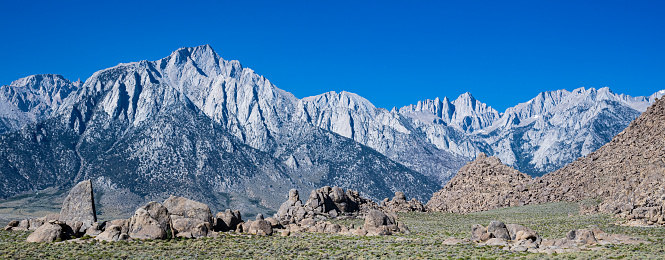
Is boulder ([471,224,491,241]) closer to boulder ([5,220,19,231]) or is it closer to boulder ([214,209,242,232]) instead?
boulder ([214,209,242,232])

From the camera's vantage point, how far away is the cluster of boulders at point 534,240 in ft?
154

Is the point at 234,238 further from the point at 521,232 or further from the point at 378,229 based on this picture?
the point at 521,232

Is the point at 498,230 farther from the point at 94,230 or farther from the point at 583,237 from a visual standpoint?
the point at 94,230

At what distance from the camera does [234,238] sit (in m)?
61.6

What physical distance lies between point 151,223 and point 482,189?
86243 mm

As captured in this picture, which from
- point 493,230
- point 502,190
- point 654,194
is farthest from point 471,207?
point 493,230

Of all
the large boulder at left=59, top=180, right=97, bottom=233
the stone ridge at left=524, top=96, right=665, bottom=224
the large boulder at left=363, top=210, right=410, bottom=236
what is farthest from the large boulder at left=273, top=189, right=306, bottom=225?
the stone ridge at left=524, top=96, right=665, bottom=224

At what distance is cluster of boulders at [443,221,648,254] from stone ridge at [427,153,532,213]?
62.1m

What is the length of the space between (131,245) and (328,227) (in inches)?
985

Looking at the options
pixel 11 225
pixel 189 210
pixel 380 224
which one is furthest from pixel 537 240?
pixel 11 225

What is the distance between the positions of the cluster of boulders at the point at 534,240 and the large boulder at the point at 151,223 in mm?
29201

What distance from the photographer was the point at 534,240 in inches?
2035

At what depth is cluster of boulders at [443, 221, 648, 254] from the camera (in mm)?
46969

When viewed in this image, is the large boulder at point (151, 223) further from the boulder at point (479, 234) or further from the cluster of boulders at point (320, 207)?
the boulder at point (479, 234)
